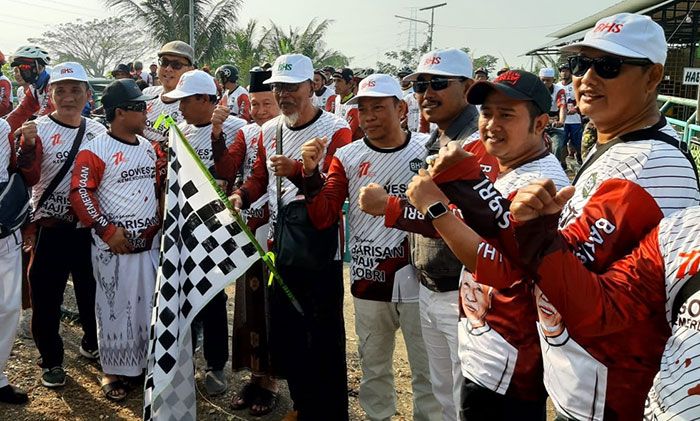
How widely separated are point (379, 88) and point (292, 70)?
767 millimetres

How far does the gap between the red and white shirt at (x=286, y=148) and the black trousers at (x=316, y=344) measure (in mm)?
494

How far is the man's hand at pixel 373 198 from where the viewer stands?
2.96 m

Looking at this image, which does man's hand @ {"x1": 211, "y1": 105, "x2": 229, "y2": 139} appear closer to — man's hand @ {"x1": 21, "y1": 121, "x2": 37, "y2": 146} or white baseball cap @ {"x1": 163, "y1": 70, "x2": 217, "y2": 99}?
white baseball cap @ {"x1": 163, "y1": 70, "x2": 217, "y2": 99}

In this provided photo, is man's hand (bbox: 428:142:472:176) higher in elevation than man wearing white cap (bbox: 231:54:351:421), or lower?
higher

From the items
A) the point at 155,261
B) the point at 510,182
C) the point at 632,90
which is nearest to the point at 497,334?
the point at 510,182

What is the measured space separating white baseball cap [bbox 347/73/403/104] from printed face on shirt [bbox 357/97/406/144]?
4 centimetres

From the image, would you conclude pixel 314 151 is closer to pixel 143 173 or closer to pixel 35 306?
pixel 143 173

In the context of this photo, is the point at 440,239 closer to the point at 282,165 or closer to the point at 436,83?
the point at 436,83

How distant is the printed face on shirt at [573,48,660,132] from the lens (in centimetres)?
202

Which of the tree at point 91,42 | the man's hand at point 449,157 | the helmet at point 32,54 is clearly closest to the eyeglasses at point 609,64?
the man's hand at point 449,157

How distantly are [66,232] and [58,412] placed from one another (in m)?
1.33

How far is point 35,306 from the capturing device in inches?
183

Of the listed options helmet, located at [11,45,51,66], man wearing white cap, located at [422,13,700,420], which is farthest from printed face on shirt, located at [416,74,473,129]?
helmet, located at [11,45,51,66]

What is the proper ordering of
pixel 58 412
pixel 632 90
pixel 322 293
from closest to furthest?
pixel 632 90 < pixel 322 293 < pixel 58 412
